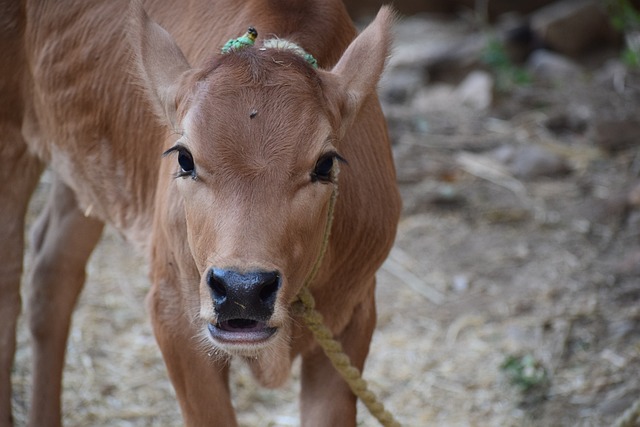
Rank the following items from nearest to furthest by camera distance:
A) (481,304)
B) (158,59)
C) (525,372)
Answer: (158,59), (525,372), (481,304)

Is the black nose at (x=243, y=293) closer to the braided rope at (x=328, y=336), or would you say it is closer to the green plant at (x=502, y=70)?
the braided rope at (x=328, y=336)

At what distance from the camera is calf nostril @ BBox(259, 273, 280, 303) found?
3174 millimetres

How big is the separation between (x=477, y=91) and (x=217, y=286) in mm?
7538

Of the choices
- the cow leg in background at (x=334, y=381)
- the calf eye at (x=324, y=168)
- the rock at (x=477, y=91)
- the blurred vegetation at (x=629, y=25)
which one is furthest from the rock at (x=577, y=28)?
the calf eye at (x=324, y=168)

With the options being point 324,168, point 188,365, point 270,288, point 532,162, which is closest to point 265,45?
point 324,168

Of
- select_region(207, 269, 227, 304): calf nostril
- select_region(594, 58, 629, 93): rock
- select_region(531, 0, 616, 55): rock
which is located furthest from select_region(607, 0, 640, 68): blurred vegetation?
select_region(207, 269, 227, 304): calf nostril

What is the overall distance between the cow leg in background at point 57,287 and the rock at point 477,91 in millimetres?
5444

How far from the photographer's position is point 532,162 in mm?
8562

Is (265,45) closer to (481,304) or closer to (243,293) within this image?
(243,293)

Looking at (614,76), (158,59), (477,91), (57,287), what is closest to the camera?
(158,59)

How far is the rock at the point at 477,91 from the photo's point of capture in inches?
399

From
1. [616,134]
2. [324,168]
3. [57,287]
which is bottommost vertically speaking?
[616,134]

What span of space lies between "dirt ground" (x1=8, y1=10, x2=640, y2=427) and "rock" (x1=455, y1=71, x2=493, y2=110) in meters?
0.70

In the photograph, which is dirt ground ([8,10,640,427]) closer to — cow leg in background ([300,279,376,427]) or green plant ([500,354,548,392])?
green plant ([500,354,548,392])
